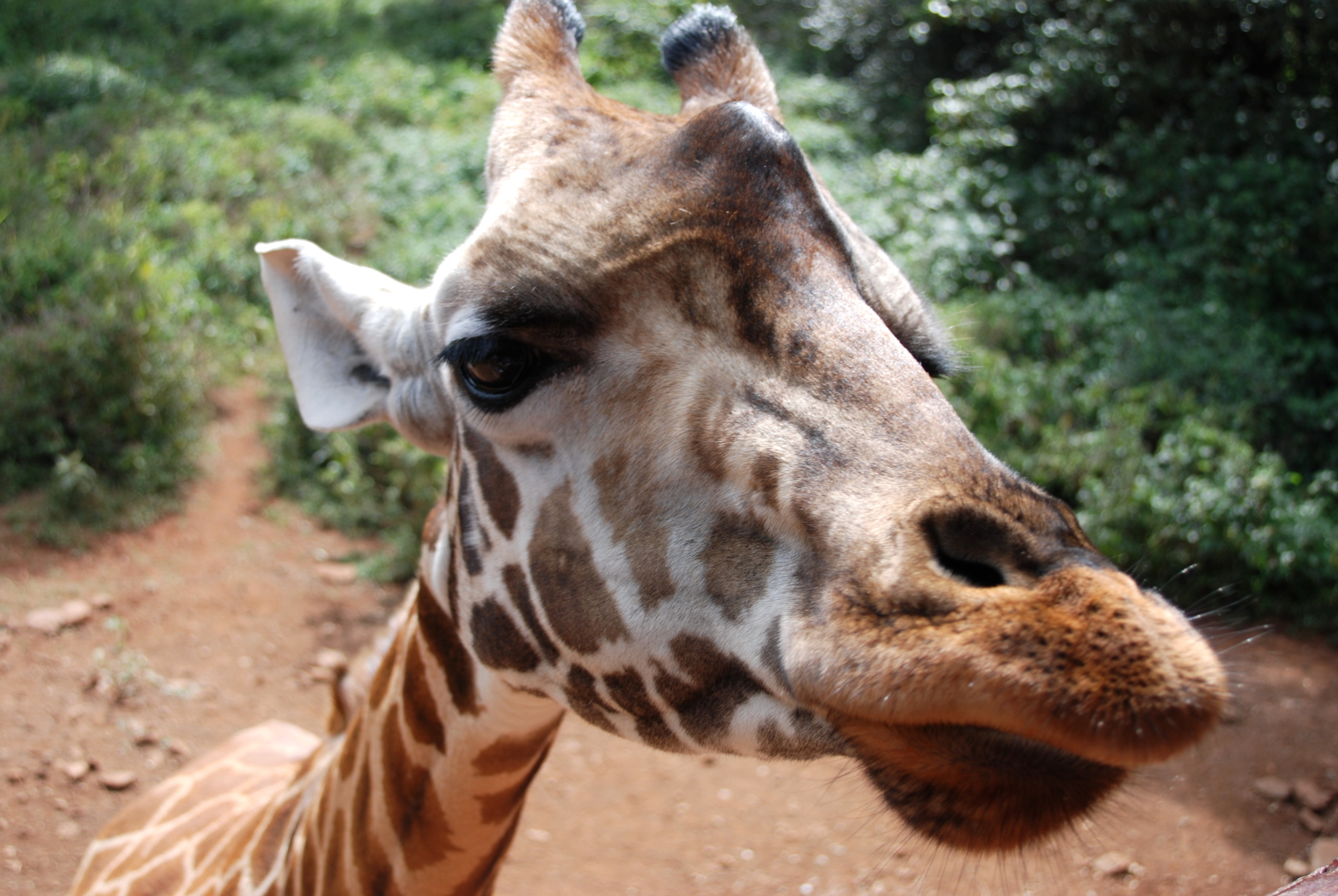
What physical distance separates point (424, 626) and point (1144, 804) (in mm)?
3554

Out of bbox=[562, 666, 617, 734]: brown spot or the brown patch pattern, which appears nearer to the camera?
bbox=[562, 666, 617, 734]: brown spot

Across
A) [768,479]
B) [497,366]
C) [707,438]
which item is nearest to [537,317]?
[497,366]

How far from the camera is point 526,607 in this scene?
5.44 feet

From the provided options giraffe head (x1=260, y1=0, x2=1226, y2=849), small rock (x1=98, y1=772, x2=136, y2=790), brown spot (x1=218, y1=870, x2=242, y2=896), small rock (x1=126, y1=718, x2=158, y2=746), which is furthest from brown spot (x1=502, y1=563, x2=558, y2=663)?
small rock (x1=126, y1=718, x2=158, y2=746)

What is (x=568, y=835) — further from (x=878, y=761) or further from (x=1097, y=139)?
(x=1097, y=139)

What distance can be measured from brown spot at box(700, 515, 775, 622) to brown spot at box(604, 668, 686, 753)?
267mm

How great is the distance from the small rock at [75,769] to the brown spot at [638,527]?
408 centimetres

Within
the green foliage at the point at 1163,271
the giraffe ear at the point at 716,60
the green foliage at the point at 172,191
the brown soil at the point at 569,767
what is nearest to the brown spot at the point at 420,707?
the giraffe ear at the point at 716,60

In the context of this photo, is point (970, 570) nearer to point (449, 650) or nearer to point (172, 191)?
point (449, 650)

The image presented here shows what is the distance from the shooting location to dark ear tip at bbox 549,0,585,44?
6.93 feet

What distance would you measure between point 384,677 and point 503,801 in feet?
1.47

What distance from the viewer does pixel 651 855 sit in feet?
13.6

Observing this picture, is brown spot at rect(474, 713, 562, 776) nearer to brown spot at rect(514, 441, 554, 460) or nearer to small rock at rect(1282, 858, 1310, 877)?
brown spot at rect(514, 441, 554, 460)

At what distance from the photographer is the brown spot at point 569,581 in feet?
4.97
